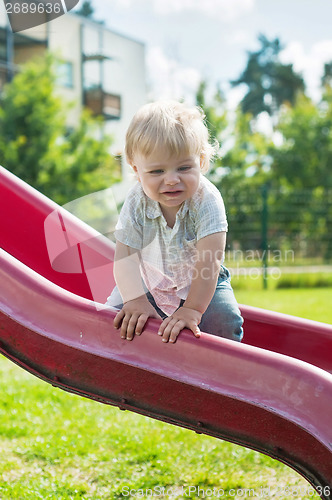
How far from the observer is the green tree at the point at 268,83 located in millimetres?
42969

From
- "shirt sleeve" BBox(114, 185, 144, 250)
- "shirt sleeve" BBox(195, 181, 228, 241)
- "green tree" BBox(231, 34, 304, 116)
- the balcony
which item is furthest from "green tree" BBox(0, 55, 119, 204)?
"green tree" BBox(231, 34, 304, 116)

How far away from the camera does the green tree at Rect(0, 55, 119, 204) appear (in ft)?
40.7

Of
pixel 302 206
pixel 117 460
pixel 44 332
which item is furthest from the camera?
pixel 302 206

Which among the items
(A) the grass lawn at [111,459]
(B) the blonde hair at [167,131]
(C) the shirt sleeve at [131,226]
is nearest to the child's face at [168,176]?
(B) the blonde hair at [167,131]

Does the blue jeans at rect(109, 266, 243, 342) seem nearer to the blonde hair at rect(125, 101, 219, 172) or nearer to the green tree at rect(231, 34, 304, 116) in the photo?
the blonde hair at rect(125, 101, 219, 172)

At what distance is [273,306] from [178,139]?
544 cm

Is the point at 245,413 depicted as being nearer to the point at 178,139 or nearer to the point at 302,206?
the point at 178,139

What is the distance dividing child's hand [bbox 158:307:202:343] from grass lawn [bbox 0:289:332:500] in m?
0.83

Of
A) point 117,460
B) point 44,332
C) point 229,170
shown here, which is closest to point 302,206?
point 229,170

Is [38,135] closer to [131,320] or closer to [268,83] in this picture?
[131,320]

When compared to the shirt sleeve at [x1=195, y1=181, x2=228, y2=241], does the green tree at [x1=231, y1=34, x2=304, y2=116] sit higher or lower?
higher

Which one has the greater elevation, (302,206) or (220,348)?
(302,206)

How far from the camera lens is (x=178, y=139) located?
152 centimetres

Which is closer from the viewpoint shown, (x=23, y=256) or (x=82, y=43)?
(x=23, y=256)
